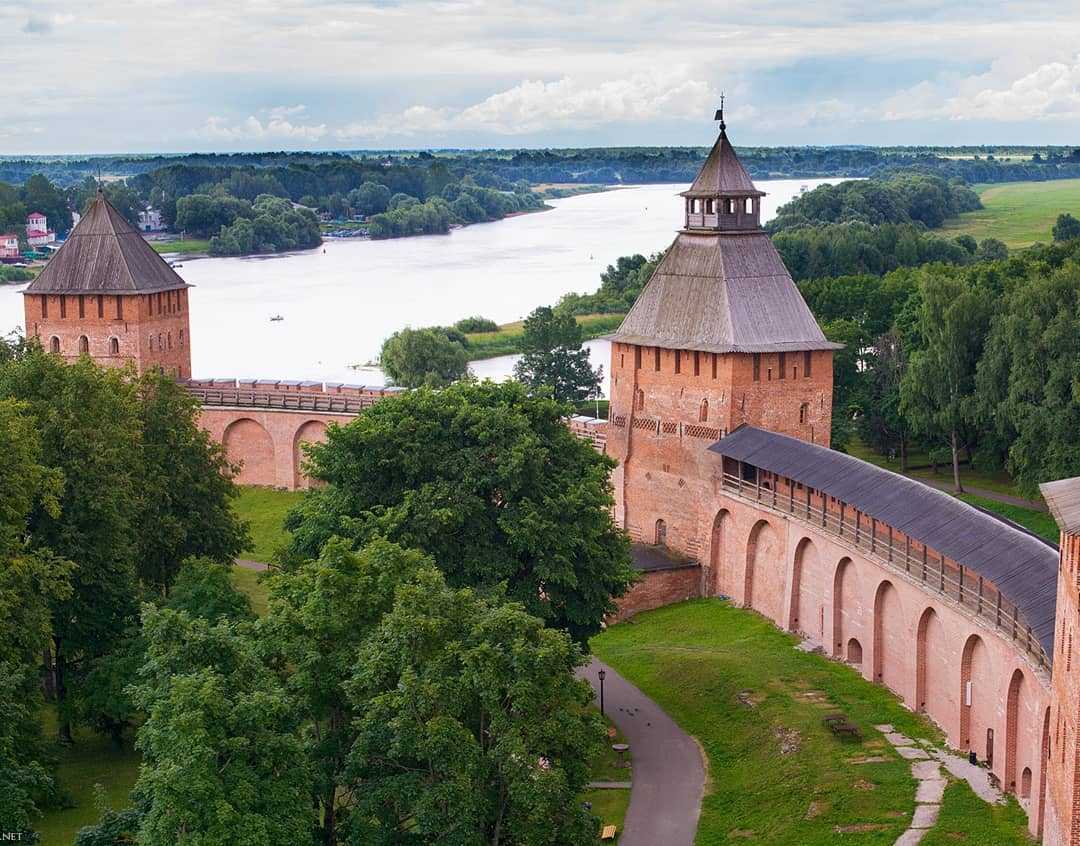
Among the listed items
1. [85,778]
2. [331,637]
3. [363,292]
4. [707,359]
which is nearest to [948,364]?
[707,359]

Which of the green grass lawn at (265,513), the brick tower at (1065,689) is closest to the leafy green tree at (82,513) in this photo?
the green grass lawn at (265,513)

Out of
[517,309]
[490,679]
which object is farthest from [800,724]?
[517,309]

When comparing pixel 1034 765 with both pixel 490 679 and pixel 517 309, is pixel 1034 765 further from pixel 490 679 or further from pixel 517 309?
pixel 517 309

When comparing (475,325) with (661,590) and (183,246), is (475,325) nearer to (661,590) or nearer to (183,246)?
(661,590)

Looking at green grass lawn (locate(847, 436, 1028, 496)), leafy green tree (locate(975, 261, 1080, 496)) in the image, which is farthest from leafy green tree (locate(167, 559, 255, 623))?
green grass lawn (locate(847, 436, 1028, 496))

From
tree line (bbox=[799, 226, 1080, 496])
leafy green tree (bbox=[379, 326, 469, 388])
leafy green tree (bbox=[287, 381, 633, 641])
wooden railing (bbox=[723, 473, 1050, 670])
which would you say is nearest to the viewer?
wooden railing (bbox=[723, 473, 1050, 670])

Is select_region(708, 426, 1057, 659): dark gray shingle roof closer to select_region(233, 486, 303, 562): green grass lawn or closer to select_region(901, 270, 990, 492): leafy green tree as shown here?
select_region(901, 270, 990, 492): leafy green tree
